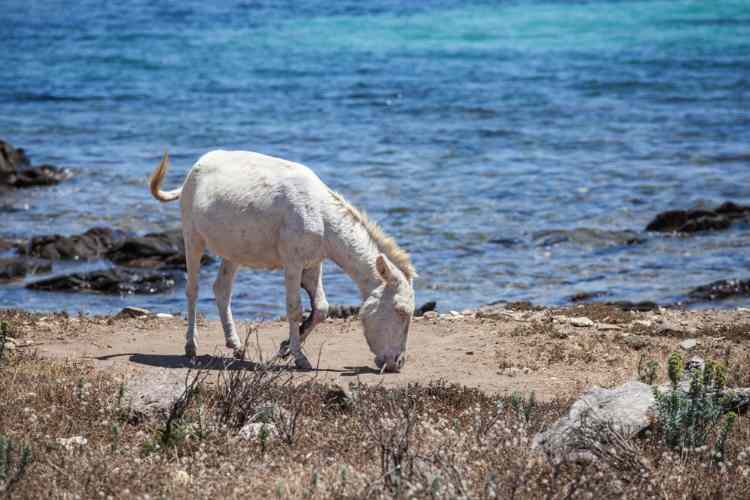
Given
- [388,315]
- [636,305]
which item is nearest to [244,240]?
[388,315]

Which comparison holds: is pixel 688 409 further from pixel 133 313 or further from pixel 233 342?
pixel 133 313

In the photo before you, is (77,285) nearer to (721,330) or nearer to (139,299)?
(139,299)

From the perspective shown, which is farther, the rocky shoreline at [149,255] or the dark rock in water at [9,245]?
the dark rock in water at [9,245]

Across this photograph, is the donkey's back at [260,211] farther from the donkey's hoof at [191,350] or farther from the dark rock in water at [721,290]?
the dark rock in water at [721,290]

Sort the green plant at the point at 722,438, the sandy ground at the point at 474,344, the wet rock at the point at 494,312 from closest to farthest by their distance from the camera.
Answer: the green plant at the point at 722,438 → the sandy ground at the point at 474,344 → the wet rock at the point at 494,312

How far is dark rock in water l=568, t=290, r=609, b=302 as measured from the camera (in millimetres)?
15523

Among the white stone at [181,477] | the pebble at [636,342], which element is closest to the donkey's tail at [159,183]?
the pebble at [636,342]

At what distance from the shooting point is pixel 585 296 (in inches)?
616

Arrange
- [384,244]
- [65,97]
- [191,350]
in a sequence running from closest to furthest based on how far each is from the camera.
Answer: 1. [384,244]
2. [191,350]
3. [65,97]

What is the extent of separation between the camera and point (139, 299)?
52.6 feet

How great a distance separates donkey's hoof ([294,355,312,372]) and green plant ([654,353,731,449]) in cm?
404

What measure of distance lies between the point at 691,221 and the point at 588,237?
6.34 feet

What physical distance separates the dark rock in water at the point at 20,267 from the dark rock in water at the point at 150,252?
3.56 feet

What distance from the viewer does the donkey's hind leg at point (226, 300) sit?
11719 mm
